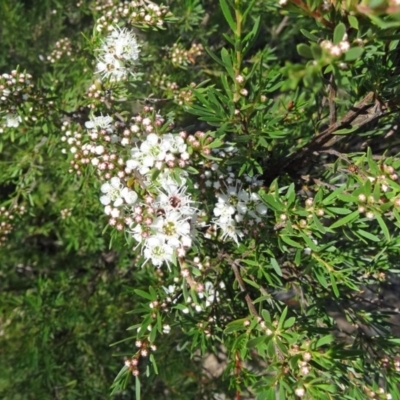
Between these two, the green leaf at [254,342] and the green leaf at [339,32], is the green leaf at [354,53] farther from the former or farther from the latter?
the green leaf at [254,342]

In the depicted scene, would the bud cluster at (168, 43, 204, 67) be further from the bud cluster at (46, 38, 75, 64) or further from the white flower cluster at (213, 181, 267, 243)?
the white flower cluster at (213, 181, 267, 243)

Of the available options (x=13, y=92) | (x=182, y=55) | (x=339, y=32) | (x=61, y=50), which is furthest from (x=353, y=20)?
(x=61, y=50)

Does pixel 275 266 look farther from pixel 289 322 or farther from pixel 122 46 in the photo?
pixel 122 46

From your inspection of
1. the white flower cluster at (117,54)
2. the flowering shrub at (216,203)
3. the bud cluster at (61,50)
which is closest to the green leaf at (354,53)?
the flowering shrub at (216,203)

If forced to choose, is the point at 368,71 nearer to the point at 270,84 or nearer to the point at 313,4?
the point at 270,84

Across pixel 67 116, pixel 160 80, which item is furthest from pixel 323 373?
pixel 160 80

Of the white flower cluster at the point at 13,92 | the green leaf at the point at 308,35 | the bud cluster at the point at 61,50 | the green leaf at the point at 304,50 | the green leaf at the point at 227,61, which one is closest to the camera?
the green leaf at the point at 304,50
